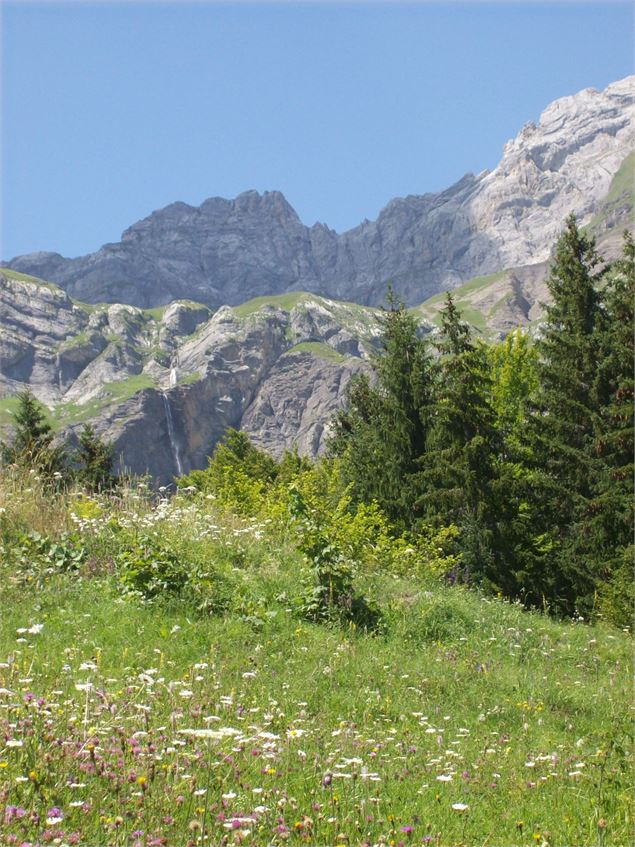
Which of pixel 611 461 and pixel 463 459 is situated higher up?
pixel 463 459

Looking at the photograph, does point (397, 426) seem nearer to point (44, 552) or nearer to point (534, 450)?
point (534, 450)

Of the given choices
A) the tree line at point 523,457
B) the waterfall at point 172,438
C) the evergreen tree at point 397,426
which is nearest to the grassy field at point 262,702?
the tree line at point 523,457

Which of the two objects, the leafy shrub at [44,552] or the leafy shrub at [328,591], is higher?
the leafy shrub at [44,552]

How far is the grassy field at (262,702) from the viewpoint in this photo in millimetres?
3703

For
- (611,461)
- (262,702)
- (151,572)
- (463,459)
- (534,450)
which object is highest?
(151,572)

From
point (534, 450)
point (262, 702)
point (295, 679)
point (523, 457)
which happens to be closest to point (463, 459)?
point (523, 457)

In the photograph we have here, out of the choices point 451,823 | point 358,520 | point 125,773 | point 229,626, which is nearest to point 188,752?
point 125,773

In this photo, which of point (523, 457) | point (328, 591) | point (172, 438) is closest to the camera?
point (328, 591)

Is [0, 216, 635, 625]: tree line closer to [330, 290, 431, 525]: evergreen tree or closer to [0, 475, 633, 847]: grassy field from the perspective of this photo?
[330, 290, 431, 525]: evergreen tree

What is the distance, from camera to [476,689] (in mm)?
7734

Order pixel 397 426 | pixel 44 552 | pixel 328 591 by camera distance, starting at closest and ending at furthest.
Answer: pixel 328 591 → pixel 44 552 → pixel 397 426

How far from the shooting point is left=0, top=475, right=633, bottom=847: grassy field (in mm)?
3703

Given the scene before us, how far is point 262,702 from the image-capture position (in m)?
6.12

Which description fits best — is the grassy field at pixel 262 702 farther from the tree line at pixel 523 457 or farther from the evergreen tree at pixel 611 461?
the evergreen tree at pixel 611 461
